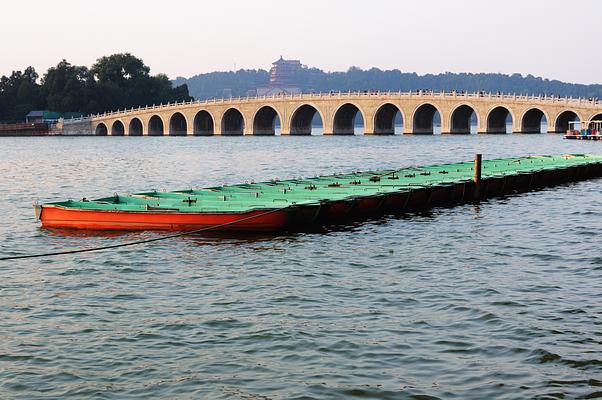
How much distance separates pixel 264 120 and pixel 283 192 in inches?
3615

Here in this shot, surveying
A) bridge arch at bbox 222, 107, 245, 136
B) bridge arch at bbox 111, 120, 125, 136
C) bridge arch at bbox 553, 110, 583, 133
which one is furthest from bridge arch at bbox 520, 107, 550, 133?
bridge arch at bbox 111, 120, 125, 136

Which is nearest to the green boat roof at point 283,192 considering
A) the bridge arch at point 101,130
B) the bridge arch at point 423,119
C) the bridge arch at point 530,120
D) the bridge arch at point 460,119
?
the bridge arch at point 530,120

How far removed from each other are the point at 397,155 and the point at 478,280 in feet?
151

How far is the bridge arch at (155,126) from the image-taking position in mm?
125188

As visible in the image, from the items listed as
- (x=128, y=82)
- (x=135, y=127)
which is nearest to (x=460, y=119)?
(x=135, y=127)

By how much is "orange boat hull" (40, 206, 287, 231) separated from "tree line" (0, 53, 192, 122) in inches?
4795

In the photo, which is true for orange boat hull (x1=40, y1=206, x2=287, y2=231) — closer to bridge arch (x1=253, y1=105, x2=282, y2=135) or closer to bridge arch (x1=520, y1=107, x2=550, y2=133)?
bridge arch (x1=520, y1=107, x2=550, y2=133)

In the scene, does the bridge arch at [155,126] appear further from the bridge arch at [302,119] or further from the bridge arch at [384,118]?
the bridge arch at [384,118]

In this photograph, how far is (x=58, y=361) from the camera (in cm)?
1080

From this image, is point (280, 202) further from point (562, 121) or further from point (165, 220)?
point (562, 121)

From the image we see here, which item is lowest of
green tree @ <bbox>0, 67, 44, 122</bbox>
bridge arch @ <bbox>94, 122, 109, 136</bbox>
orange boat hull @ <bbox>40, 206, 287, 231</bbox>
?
orange boat hull @ <bbox>40, 206, 287, 231</bbox>

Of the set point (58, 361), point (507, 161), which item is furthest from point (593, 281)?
point (507, 161)

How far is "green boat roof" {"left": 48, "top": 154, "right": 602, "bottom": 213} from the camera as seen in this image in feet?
73.9

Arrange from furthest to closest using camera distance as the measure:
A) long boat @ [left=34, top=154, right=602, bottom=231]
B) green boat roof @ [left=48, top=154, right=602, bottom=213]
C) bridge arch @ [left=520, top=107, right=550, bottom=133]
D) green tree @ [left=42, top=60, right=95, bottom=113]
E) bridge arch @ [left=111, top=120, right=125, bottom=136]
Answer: green tree @ [left=42, top=60, right=95, bottom=113], bridge arch @ [left=111, top=120, right=125, bottom=136], bridge arch @ [left=520, top=107, right=550, bottom=133], green boat roof @ [left=48, top=154, right=602, bottom=213], long boat @ [left=34, top=154, right=602, bottom=231]
